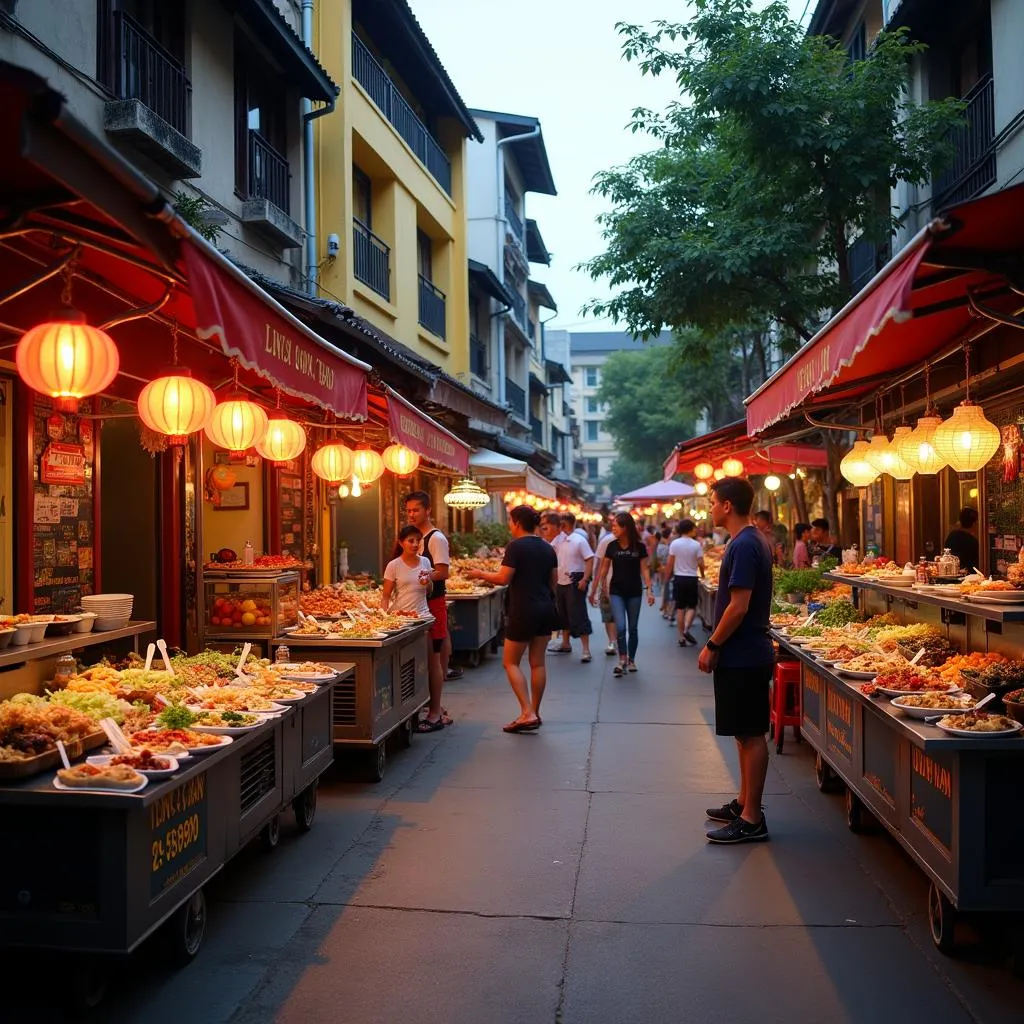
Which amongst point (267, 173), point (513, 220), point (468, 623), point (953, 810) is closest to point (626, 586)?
point (468, 623)

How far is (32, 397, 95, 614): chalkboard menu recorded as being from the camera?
679 centimetres

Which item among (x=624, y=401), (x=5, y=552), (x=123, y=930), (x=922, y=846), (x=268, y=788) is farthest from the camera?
(x=624, y=401)

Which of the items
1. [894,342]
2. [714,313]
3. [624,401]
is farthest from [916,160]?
[624,401]

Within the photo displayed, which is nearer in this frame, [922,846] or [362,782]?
[922,846]

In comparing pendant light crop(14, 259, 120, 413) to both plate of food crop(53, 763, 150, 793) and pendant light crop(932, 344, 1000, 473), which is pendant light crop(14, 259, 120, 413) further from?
pendant light crop(932, 344, 1000, 473)

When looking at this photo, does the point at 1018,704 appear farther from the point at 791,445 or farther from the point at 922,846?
the point at 791,445

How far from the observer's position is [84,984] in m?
3.95

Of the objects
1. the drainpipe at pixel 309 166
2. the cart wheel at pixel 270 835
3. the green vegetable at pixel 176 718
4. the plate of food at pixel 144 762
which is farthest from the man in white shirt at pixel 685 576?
the plate of food at pixel 144 762

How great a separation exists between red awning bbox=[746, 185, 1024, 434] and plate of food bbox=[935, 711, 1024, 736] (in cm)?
186

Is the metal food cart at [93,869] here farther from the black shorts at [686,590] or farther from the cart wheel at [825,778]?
the black shorts at [686,590]

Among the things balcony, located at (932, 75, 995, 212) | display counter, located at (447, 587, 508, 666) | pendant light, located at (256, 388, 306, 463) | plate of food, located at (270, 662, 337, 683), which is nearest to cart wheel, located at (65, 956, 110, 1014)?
plate of food, located at (270, 662, 337, 683)

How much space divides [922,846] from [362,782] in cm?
443

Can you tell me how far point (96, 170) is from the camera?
11.9 feet

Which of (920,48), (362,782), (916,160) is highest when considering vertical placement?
(920,48)
